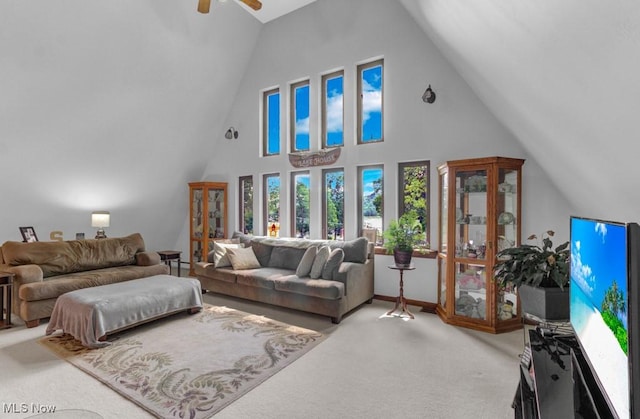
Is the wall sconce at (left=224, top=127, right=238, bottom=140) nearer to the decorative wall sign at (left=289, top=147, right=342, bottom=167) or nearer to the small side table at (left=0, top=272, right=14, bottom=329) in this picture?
the decorative wall sign at (left=289, top=147, right=342, bottom=167)

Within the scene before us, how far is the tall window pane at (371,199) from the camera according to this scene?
15.7 feet

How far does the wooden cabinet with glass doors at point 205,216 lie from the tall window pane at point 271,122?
4.20 feet

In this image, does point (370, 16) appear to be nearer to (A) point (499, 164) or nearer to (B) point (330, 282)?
(A) point (499, 164)

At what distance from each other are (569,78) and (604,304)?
46.2 inches

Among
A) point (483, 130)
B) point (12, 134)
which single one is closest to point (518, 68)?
point (483, 130)

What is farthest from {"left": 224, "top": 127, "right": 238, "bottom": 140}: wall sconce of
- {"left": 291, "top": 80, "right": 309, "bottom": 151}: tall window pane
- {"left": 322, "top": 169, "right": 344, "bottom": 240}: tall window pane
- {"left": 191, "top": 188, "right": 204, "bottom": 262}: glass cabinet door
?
{"left": 322, "top": 169, "right": 344, "bottom": 240}: tall window pane

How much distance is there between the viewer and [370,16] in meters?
4.64

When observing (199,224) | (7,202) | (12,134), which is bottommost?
(199,224)

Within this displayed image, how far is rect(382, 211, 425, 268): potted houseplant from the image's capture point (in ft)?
12.7

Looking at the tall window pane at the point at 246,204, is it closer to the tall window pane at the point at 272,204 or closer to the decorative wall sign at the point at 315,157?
the tall window pane at the point at 272,204

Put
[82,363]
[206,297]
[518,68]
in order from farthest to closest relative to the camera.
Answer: [206,297] → [82,363] → [518,68]

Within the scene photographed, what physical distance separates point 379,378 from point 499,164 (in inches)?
101

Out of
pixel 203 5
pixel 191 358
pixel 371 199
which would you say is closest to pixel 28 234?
pixel 191 358

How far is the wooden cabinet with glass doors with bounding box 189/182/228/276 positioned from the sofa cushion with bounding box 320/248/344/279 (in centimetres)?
316
